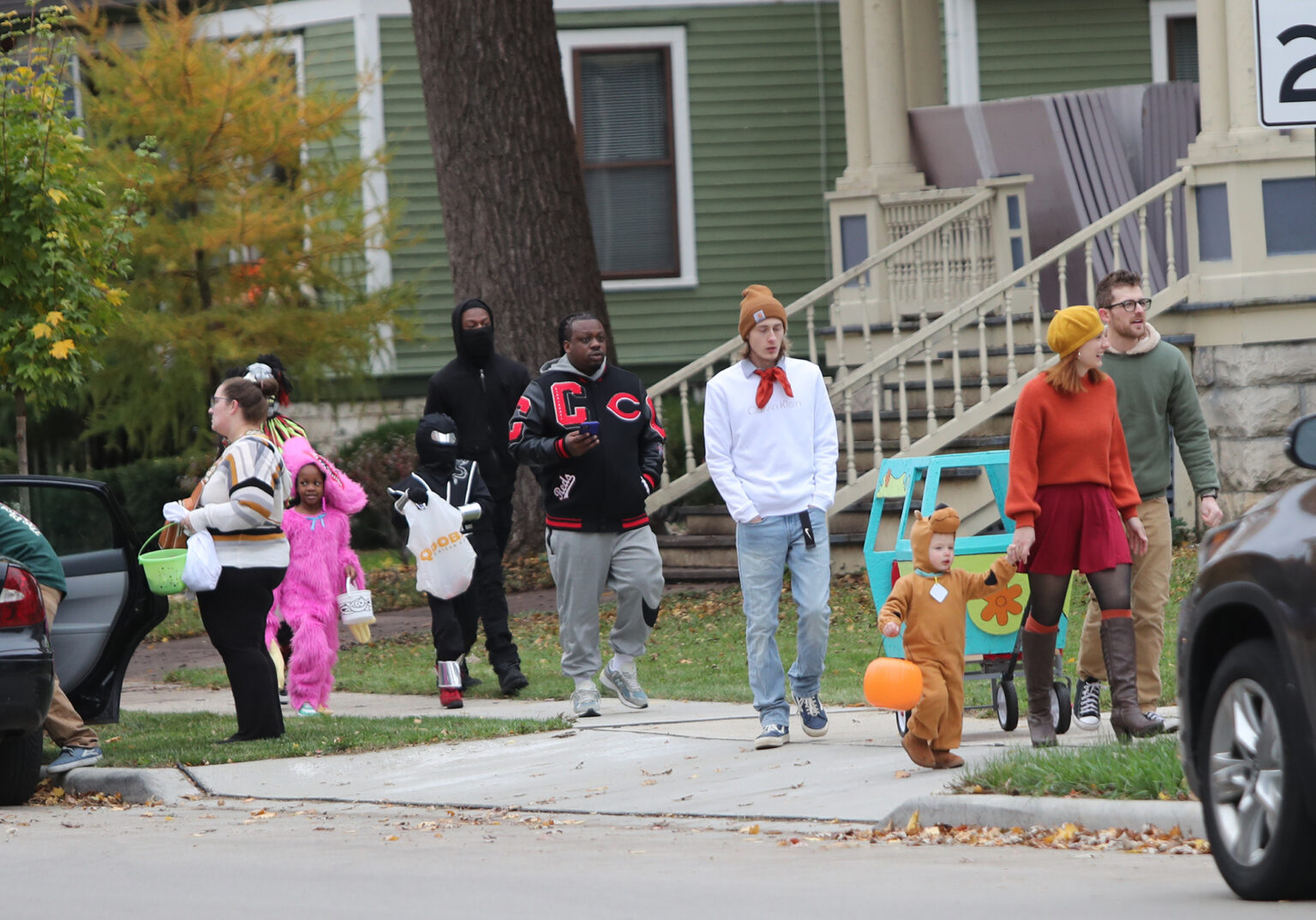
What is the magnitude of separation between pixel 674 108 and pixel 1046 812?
15.1 meters

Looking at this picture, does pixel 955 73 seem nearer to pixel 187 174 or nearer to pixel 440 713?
pixel 187 174

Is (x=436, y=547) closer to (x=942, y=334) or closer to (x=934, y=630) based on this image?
(x=934, y=630)

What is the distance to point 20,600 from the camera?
26.2 ft

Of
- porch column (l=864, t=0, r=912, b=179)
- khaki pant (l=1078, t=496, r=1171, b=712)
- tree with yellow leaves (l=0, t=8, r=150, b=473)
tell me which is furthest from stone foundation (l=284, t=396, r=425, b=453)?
khaki pant (l=1078, t=496, r=1171, b=712)

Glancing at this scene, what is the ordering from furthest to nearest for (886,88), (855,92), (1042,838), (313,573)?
(855,92) → (886,88) → (313,573) → (1042,838)

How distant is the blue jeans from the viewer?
27.5ft

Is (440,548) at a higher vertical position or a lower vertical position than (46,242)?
lower

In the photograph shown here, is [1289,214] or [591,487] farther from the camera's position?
[1289,214]

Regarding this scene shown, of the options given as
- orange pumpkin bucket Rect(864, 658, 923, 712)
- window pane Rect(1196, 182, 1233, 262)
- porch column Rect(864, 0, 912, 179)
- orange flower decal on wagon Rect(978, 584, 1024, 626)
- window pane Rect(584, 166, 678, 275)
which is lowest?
orange pumpkin bucket Rect(864, 658, 923, 712)

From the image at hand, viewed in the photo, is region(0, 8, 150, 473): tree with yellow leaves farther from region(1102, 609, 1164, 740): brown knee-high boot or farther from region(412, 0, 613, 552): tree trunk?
region(1102, 609, 1164, 740): brown knee-high boot

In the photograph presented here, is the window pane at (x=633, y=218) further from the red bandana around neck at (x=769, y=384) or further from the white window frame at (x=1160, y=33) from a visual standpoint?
the red bandana around neck at (x=769, y=384)

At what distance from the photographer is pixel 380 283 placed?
20.2m

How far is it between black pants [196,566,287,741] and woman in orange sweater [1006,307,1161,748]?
11.7 feet

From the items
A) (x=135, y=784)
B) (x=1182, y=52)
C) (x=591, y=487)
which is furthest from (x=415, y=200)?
(x=135, y=784)
